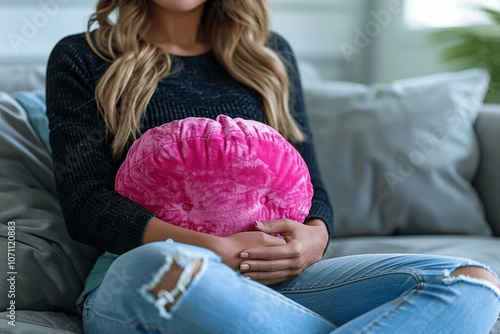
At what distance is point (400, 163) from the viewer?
6.00 ft

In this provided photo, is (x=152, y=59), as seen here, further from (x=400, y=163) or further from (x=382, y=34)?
(x=382, y=34)

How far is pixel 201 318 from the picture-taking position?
950mm

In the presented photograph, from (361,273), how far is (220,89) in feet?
1.85

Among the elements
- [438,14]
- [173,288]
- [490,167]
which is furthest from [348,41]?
[173,288]

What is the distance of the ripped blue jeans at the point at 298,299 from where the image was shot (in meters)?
0.96

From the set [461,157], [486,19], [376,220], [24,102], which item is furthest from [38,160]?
[486,19]

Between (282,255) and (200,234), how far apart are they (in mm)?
144

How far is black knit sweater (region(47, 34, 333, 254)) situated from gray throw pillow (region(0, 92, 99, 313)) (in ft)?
0.39

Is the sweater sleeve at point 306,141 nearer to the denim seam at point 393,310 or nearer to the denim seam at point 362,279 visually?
the denim seam at point 362,279

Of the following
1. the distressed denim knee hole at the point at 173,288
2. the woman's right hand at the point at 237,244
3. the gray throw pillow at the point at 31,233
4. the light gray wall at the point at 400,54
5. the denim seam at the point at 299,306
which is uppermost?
the distressed denim knee hole at the point at 173,288

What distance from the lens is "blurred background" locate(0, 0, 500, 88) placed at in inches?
99.3

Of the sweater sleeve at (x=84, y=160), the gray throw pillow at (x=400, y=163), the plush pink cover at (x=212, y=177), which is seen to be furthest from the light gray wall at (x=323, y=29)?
the plush pink cover at (x=212, y=177)

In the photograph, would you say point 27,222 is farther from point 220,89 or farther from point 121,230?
point 220,89

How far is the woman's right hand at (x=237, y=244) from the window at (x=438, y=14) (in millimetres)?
1814
